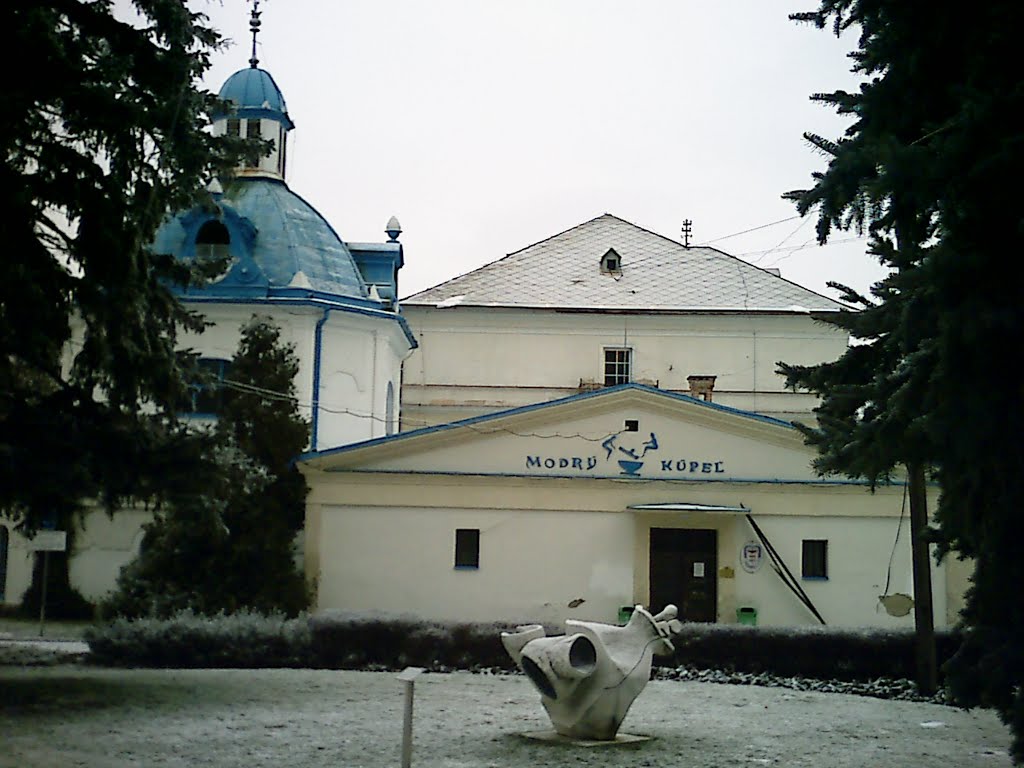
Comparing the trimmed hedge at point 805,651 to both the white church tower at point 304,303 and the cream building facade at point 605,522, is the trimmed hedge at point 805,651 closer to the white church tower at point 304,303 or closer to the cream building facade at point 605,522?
the cream building facade at point 605,522

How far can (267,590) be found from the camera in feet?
84.9

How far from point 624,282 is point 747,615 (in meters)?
16.7

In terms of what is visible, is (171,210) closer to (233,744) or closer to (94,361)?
(94,361)

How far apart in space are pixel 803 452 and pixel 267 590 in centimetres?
1218

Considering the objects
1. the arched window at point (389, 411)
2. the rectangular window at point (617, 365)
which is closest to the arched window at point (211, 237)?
the arched window at point (389, 411)

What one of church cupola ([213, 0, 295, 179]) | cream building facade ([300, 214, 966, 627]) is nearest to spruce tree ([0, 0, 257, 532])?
cream building facade ([300, 214, 966, 627])

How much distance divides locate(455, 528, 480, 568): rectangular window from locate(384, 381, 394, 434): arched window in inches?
295

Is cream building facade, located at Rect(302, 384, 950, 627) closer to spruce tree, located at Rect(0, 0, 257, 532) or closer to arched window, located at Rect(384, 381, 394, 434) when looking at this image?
arched window, located at Rect(384, 381, 394, 434)

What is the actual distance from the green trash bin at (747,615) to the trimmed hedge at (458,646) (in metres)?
5.56

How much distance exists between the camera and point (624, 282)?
139 ft

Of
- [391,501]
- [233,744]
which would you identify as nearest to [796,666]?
[391,501]

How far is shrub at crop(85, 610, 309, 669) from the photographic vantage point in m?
20.8

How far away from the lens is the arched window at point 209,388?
1677 centimetres

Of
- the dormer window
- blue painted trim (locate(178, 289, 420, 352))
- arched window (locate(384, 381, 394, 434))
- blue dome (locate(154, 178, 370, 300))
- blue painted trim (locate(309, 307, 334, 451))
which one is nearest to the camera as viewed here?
blue painted trim (locate(309, 307, 334, 451))
